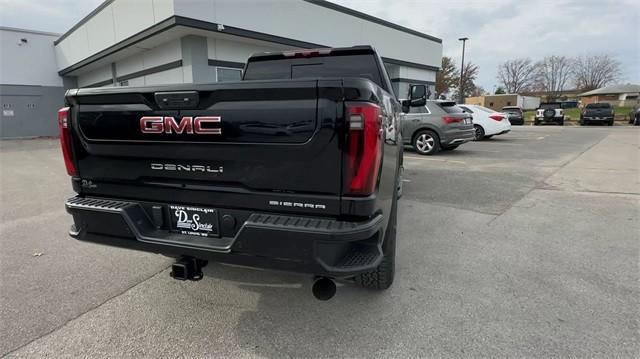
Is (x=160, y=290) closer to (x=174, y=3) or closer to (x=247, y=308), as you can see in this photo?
(x=247, y=308)

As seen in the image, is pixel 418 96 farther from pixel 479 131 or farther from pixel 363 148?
pixel 479 131

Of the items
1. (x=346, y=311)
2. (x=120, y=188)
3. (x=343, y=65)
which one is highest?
(x=343, y=65)

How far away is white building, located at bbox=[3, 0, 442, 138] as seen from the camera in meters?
11.3

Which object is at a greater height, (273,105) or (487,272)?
(273,105)

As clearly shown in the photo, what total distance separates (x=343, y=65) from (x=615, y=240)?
391cm

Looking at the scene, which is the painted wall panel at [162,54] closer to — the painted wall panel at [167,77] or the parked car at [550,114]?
the painted wall panel at [167,77]

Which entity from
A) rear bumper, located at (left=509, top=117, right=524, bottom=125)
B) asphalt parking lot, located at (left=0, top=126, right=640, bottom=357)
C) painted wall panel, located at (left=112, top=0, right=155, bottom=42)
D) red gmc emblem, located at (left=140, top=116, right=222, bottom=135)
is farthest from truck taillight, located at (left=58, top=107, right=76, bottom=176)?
rear bumper, located at (left=509, top=117, right=524, bottom=125)

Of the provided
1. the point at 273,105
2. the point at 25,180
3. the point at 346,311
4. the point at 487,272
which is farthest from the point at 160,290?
the point at 25,180

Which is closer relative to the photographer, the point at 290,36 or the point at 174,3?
the point at 174,3

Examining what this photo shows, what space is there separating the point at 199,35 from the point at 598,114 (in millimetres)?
30519

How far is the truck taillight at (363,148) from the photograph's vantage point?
1.90m

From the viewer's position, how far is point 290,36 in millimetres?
14141

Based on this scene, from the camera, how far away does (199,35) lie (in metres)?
11.9

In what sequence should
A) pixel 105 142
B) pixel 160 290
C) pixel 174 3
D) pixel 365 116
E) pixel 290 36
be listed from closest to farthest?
pixel 365 116, pixel 105 142, pixel 160 290, pixel 174 3, pixel 290 36
